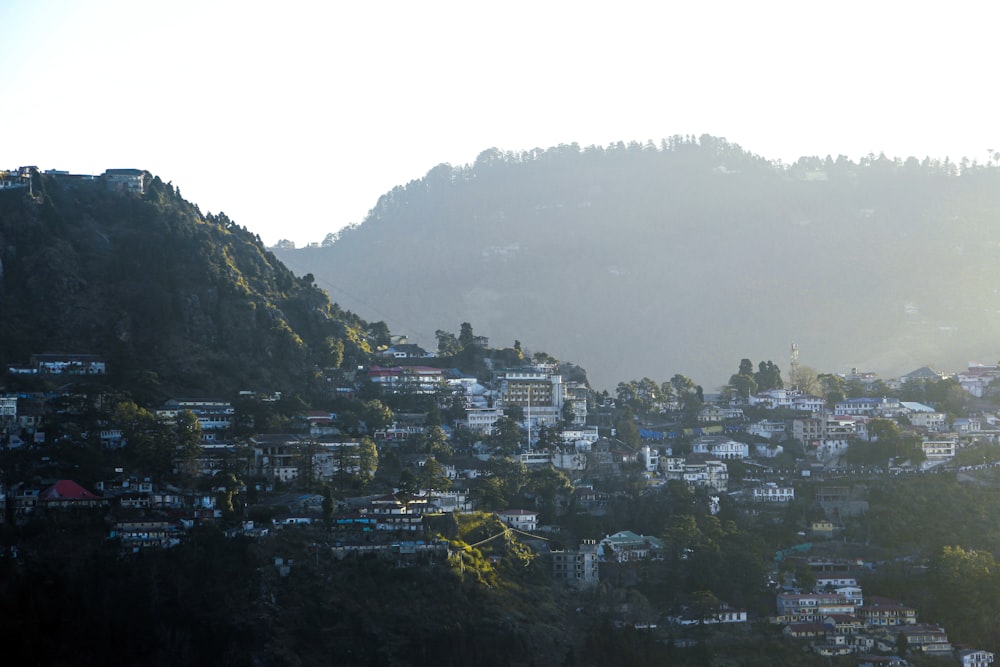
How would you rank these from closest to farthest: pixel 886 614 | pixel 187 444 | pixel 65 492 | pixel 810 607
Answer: pixel 65 492
pixel 886 614
pixel 810 607
pixel 187 444

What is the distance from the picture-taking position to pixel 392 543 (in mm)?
47031

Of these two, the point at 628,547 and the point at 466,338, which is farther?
the point at 466,338

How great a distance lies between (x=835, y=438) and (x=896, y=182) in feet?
238

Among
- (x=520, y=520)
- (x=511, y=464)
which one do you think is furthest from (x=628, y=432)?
(x=520, y=520)

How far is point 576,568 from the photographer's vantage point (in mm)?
50125

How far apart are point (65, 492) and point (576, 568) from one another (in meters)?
15.7

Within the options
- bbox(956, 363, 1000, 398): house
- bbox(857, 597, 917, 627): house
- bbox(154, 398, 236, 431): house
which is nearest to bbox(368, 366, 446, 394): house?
bbox(154, 398, 236, 431): house

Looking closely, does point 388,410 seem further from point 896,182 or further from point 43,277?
point 896,182

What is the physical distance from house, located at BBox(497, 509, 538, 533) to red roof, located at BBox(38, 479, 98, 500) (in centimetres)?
1296

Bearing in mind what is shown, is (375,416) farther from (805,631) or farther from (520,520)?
(805,631)

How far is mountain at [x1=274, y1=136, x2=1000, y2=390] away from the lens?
10600cm

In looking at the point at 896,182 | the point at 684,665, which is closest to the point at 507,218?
the point at 896,182

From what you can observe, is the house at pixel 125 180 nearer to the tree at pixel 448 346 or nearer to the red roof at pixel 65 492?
the tree at pixel 448 346

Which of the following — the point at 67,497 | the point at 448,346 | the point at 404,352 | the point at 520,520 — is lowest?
the point at 520,520
